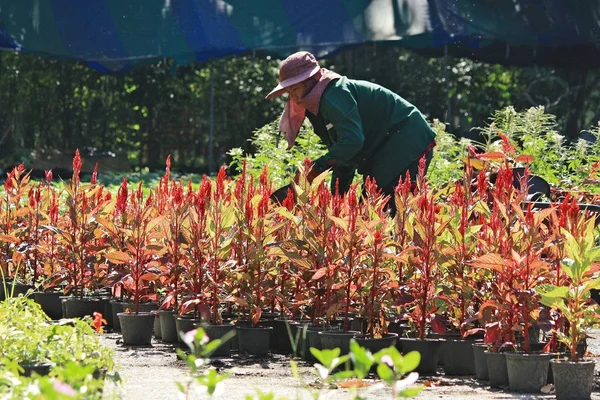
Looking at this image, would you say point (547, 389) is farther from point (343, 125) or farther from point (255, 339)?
point (343, 125)

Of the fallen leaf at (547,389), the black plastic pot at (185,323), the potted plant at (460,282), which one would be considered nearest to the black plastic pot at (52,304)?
the black plastic pot at (185,323)

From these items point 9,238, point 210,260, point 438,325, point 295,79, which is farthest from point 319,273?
point 9,238

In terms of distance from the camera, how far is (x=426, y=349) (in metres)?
4.36

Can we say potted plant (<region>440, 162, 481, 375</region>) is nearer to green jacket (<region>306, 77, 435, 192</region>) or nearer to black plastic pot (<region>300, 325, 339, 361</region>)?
black plastic pot (<region>300, 325, 339, 361</region>)

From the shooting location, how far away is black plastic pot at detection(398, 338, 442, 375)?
436 cm

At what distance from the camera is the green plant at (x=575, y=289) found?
3.68 metres

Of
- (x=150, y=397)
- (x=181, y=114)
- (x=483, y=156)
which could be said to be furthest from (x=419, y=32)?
(x=150, y=397)

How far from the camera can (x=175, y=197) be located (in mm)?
4922

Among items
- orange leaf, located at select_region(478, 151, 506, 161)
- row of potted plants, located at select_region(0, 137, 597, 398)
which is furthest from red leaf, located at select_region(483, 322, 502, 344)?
orange leaf, located at select_region(478, 151, 506, 161)

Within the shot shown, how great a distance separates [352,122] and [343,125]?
52 millimetres

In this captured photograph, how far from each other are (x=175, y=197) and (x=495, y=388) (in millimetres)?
1707

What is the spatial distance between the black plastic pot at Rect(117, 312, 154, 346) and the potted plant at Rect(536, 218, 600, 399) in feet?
6.42

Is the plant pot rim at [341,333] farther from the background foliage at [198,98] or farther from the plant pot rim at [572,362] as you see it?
the background foliage at [198,98]

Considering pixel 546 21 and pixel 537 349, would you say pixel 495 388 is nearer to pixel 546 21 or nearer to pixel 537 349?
pixel 537 349
